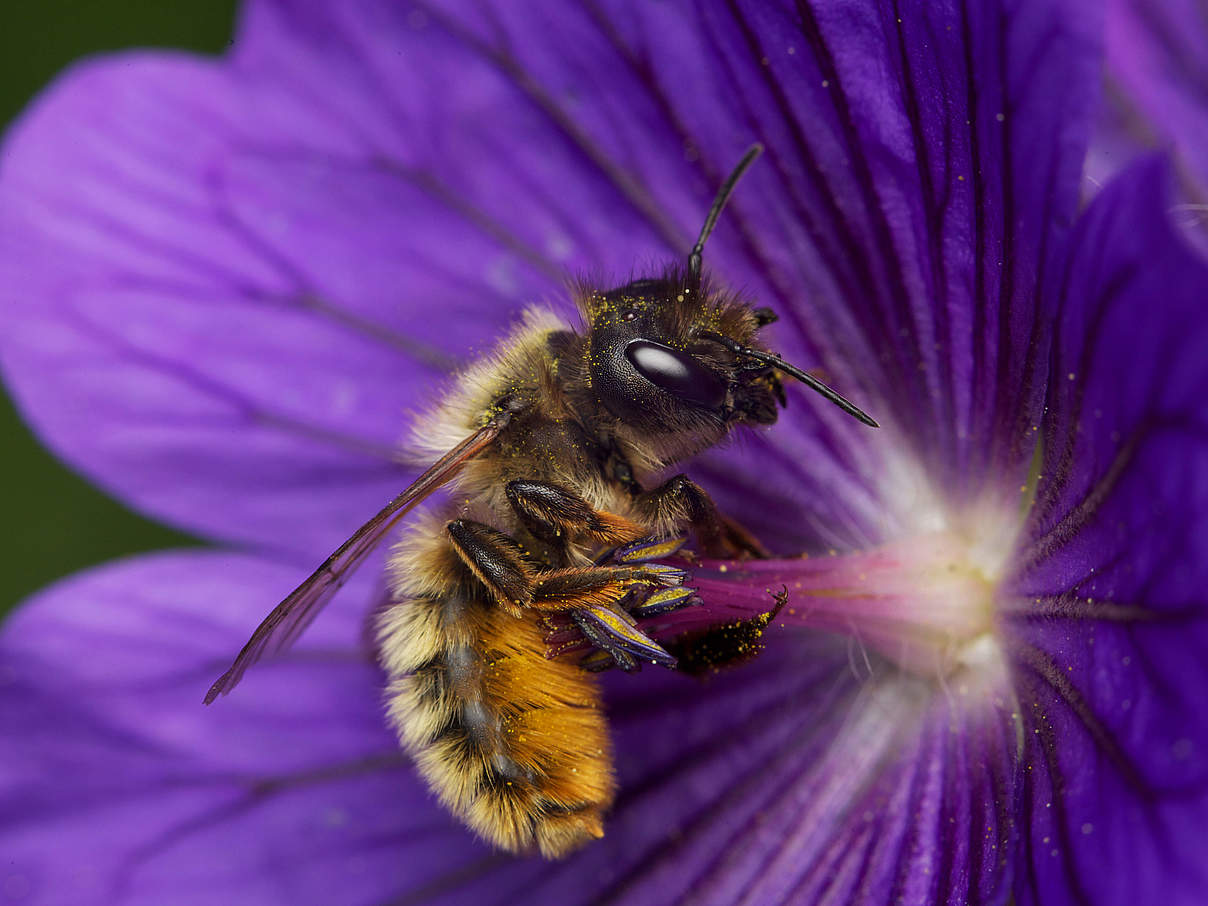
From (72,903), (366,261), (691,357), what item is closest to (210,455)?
(366,261)

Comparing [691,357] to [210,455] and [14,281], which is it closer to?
[210,455]

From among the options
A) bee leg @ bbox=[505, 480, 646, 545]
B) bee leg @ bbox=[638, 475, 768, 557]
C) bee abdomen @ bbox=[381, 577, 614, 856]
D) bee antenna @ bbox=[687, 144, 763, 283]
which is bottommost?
bee abdomen @ bbox=[381, 577, 614, 856]

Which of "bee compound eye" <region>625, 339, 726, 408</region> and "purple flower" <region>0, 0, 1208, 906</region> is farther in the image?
"purple flower" <region>0, 0, 1208, 906</region>

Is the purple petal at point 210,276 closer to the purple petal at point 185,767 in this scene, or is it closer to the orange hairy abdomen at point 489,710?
the purple petal at point 185,767

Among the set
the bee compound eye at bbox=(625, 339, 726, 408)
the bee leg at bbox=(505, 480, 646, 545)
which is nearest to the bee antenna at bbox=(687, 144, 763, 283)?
the bee compound eye at bbox=(625, 339, 726, 408)

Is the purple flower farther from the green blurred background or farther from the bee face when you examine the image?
the green blurred background

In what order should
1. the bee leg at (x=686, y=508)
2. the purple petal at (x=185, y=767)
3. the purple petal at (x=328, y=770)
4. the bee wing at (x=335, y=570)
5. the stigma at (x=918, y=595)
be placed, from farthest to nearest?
the purple petal at (x=185, y=767) < the purple petal at (x=328, y=770) < the stigma at (x=918, y=595) < the bee leg at (x=686, y=508) < the bee wing at (x=335, y=570)

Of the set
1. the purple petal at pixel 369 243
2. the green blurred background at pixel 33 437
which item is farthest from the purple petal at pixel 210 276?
the green blurred background at pixel 33 437

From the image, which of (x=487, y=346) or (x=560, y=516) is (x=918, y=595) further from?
(x=487, y=346)
